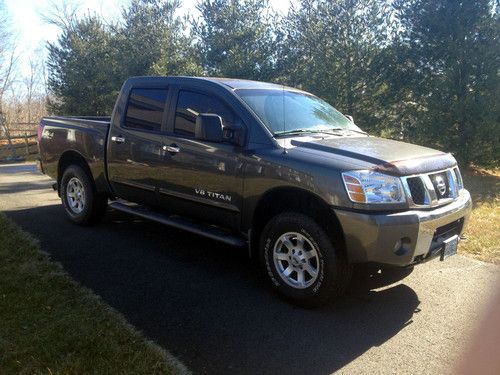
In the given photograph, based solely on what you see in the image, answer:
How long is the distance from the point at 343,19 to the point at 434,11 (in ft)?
12.9

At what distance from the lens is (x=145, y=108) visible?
5.40 metres

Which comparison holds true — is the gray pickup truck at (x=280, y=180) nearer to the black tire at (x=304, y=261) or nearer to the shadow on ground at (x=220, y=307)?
the black tire at (x=304, y=261)

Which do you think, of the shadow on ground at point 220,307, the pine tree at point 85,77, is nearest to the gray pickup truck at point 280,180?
the shadow on ground at point 220,307

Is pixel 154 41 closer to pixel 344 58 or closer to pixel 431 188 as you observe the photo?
pixel 344 58

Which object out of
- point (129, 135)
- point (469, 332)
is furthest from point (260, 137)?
point (469, 332)

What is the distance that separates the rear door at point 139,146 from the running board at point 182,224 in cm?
11

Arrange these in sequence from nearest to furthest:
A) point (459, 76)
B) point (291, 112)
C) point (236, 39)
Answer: point (291, 112) < point (459, 76) < point (236, 39)

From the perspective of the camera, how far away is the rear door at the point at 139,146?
512 cm

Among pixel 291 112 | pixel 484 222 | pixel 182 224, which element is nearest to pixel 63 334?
pixel 182 224

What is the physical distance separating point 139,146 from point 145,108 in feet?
1.59

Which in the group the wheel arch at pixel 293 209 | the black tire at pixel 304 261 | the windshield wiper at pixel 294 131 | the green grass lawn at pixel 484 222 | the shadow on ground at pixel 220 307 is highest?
the windshield wiper at pixel 294 131

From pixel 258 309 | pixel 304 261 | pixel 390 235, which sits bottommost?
pixel 258 309

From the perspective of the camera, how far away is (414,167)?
3729 millimetres

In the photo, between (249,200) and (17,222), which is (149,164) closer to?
(249,200)
